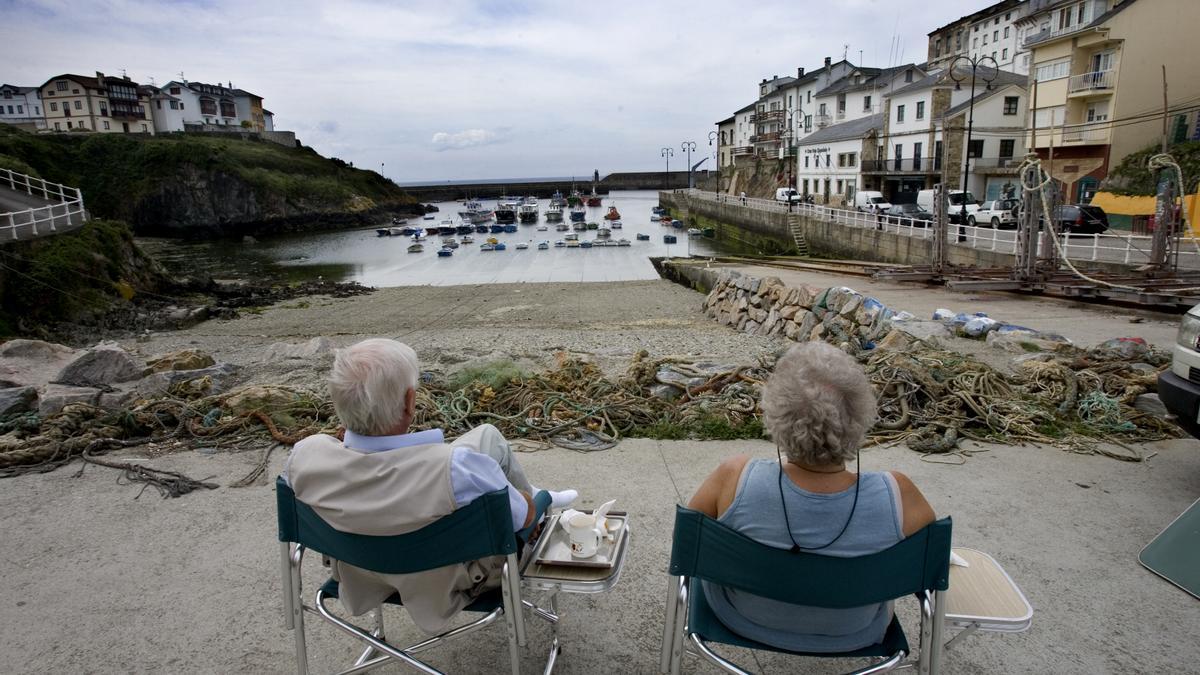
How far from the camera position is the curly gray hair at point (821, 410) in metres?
1.91

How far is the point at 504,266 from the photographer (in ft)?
144

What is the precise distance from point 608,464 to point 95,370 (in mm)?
6400

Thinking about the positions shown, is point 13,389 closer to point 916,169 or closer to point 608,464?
point 608,464

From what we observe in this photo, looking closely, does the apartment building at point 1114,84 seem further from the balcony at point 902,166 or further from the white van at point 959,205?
the balcony at point 902,166

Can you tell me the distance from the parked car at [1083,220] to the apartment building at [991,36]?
39651 millimetres

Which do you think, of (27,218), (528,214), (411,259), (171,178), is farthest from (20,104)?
(27,218)

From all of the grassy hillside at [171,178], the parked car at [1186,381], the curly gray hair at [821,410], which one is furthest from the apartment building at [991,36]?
the grassy hillside at [171,178]

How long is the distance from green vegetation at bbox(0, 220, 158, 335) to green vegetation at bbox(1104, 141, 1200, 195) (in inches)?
1420

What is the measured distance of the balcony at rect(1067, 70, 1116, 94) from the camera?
104 ft

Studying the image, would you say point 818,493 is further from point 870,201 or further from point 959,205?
point 870,201

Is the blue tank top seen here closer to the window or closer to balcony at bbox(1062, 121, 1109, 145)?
balcony at bbox(1062, 121, 1109, 145)

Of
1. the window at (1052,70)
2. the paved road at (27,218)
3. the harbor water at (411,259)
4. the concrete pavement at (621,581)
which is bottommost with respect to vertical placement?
the harbor water at (411,259)

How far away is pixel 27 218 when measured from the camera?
2194 cm

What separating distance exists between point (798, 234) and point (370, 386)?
3982 centimetres
